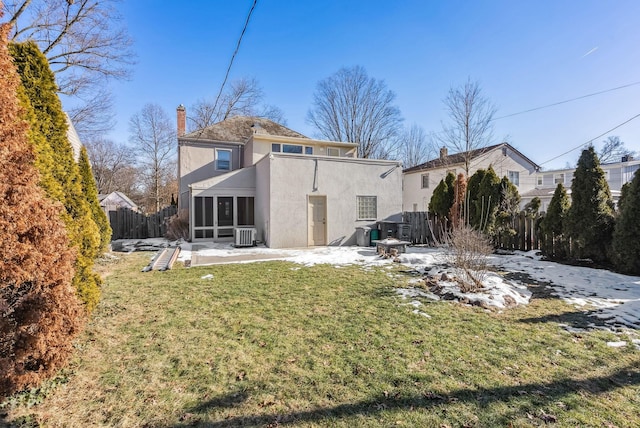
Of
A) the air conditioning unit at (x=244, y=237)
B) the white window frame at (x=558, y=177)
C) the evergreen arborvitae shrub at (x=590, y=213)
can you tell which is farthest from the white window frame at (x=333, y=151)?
the white window frame at (x=558, y=177)

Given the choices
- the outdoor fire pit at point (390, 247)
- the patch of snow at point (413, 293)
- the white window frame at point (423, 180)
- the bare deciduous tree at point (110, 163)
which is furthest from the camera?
the bare deciduous tree at point (110, 163)

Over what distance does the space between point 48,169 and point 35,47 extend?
6.60ft

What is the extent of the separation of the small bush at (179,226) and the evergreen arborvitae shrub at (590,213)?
1617cm

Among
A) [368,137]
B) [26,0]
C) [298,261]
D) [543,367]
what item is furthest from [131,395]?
[368,137]

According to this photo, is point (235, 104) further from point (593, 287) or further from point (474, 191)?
point (593, 287)

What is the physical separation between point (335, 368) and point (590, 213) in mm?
9723

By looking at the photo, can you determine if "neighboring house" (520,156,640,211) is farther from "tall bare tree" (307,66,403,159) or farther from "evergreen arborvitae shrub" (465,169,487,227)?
"evergreen arborvitae shrub" (465,169,487,227)

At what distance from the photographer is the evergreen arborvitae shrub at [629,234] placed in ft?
24.5

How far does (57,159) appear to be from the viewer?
4602 mm

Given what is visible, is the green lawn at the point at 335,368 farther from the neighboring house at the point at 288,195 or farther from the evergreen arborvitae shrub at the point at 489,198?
the neighboring house at the point at 288,195

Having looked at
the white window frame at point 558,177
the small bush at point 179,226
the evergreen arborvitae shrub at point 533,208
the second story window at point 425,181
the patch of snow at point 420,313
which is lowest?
the patch of snow at point 420,313

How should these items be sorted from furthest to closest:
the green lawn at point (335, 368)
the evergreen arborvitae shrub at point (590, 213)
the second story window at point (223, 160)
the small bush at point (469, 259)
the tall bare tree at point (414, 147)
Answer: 1. the tall bare tree at point (414, 147)
2. the second story window at point (223, 160)
3. the evergreen arborvitae shrub at point (590, 213)
4. the small bush at point (469, 259)
5. the green lawn at point (335, 368)

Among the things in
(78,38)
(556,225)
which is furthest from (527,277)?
(78,38)

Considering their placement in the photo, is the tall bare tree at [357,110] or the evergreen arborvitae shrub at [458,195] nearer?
the evergreen arborvitae shrub at [458,195]
